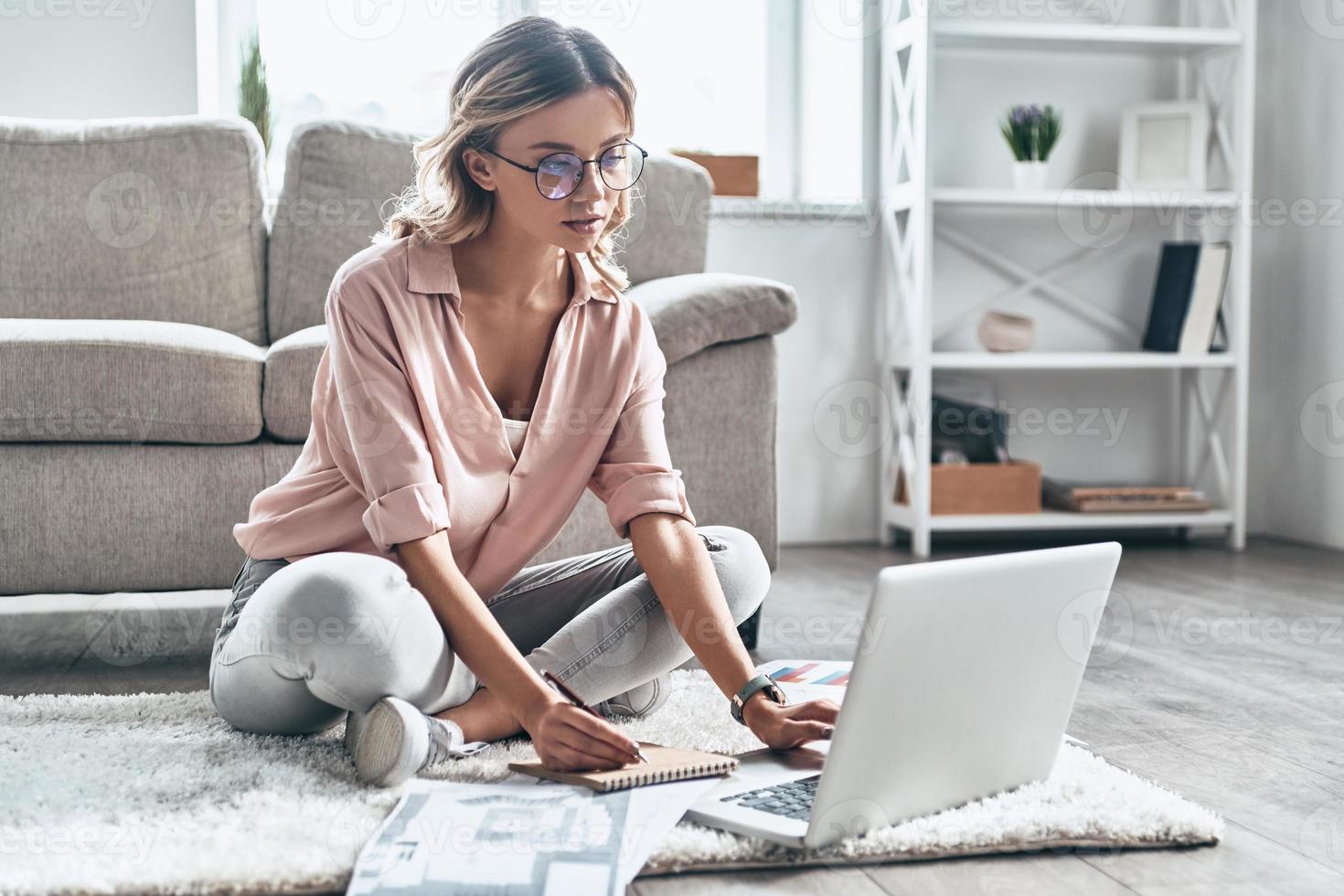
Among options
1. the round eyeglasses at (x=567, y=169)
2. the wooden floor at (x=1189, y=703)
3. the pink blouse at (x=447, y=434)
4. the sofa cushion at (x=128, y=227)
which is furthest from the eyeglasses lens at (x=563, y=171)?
the sofa cushion at (x=128, y=227)

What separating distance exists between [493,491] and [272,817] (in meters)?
0.38

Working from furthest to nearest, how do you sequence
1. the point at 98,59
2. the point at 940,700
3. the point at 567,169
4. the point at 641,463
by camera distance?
1. the point at 98,59
2. the point at 641,463
3. the point at 567,169
4. the point at 940,700

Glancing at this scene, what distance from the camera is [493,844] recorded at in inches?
37.8

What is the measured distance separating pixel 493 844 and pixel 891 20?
2.67 metres

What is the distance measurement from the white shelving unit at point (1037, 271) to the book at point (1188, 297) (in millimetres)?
42

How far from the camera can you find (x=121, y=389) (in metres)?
1.85

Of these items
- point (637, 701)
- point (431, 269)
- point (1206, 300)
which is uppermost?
point (431, 269)

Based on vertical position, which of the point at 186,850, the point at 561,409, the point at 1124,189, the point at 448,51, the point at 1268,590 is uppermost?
the point at 448,51

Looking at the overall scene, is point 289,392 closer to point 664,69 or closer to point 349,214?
point 349,214

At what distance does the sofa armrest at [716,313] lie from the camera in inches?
76.3

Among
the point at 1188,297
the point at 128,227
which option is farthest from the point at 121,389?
the point at 1188,297

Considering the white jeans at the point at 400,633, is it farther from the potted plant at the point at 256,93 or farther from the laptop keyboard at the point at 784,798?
the potted plant at the point at 256,93

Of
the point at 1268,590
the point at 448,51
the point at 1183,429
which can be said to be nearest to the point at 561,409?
the point at 1268,590

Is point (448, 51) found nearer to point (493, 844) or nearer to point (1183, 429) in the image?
point (1183, 429)
